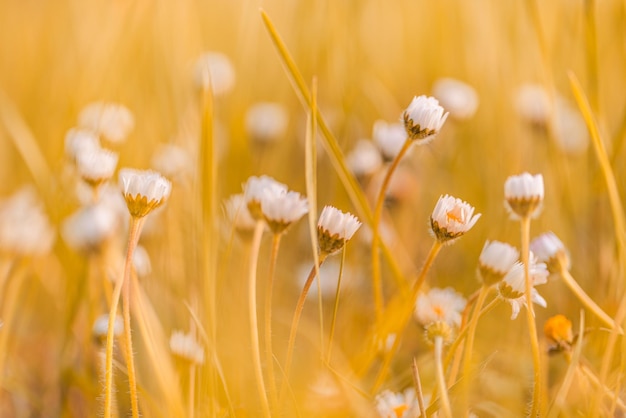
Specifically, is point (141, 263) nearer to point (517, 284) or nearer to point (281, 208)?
point (281, 208)

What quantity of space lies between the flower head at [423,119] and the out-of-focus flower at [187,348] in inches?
12.8

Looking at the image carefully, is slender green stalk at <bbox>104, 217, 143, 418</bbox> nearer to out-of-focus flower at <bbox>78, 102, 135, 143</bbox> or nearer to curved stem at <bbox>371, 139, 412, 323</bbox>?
curved stem at <bbox>371, 139, 412, 323</bbox>

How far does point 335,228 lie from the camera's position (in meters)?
0.76

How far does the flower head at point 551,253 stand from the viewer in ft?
2.73

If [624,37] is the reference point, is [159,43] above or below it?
above

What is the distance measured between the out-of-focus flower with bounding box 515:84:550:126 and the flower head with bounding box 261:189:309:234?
0.71 m

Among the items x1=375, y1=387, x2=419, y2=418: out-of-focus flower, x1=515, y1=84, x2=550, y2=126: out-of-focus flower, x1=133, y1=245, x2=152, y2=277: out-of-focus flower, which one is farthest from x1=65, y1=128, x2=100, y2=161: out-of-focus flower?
x1=515, y1=84, x2=550, y2=126: out-of-focus flower

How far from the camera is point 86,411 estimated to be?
0.94 meters

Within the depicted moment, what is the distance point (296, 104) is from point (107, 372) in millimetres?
1046

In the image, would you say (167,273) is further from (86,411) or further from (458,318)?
(458,318)

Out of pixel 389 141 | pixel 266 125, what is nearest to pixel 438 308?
pixel 389 141

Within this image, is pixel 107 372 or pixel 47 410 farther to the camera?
pixel 47 410

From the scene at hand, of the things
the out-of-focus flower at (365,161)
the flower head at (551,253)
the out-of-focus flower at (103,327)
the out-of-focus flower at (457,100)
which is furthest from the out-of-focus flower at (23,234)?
the out-of-focus flower at (457,100)

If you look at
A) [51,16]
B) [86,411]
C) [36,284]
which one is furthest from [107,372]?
[51,16]
